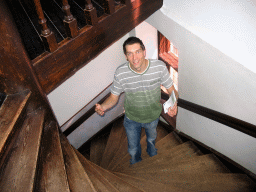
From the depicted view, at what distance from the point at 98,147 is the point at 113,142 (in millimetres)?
366

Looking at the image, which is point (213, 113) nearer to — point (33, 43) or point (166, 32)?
point (166, 32)

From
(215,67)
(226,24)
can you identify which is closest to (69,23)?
(226,24)

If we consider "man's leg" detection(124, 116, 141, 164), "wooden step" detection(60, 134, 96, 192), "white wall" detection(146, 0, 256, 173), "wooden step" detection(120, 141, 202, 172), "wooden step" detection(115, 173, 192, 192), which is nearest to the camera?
"wooden step" detection(60, 134, 96, 192)

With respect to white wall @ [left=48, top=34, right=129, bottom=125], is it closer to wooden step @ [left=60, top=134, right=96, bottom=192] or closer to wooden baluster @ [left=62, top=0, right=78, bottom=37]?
wooden step @ [left=60, top=134, right=96, bottom=192]

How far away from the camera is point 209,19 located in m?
1.92

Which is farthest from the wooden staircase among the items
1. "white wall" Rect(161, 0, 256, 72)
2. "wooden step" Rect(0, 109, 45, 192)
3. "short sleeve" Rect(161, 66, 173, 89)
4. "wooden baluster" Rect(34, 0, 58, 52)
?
"white wall" Rect(161, 0, 256, 72)

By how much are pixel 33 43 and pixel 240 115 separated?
2.04 meters

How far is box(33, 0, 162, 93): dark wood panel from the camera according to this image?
1520mm

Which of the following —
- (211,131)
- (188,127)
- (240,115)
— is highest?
(240,115)

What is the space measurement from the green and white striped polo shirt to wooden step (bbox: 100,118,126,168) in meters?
1.20

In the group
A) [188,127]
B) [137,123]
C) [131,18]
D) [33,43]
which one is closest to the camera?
[33,43]

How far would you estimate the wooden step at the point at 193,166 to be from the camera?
2635 mm

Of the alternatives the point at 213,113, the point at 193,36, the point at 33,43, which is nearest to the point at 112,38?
the point at 33,43

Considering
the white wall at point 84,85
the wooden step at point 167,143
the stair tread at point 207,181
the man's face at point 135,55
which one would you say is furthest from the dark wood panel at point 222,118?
the white wall at point 84,85
